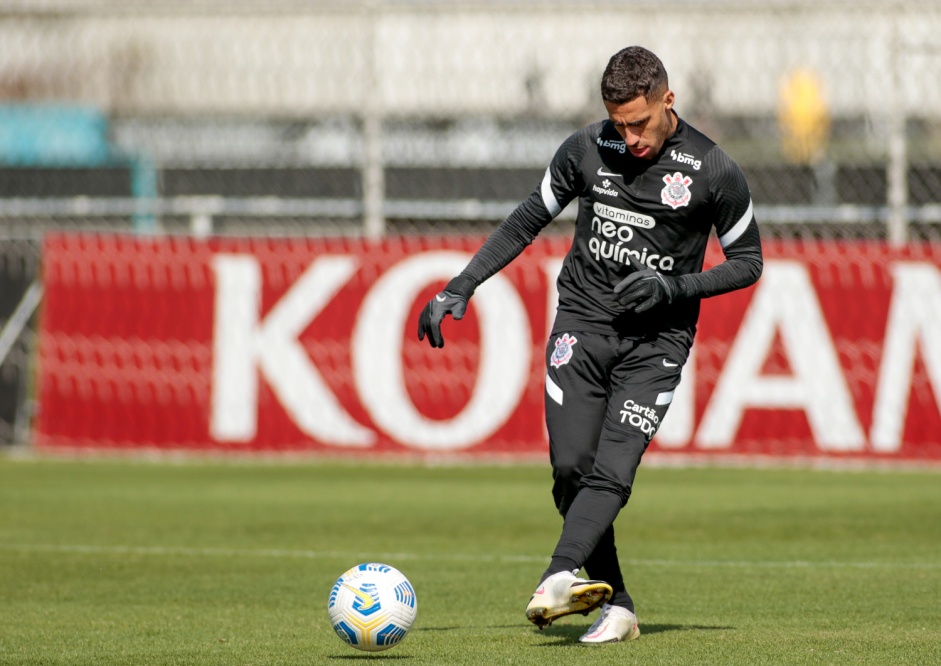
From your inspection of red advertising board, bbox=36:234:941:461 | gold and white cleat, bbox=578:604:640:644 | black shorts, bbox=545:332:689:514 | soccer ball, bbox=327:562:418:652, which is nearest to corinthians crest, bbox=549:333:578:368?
black shorts, bbox=545:332:689:514

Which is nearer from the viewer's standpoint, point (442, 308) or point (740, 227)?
point (442, 308)

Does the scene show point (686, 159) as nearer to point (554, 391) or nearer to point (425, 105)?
point (554, 391)

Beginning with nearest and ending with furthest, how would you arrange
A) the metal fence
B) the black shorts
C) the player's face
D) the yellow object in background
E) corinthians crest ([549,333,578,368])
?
the player's face
the black shorts
corinthians crest ([549,333,578,368])
the metal fence
the yellow object in background

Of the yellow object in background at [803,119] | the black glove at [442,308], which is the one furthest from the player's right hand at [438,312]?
the yellow object in background at [803,119]

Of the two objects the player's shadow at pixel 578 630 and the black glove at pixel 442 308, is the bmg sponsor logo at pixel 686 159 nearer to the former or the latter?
the black glove at pixel 442 308

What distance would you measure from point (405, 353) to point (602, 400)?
7710 millimetres

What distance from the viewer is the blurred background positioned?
14.0 metres

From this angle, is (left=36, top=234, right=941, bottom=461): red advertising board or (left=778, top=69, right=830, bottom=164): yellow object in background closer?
(left=36, top=234, right=941, bottom=461): red advertising board

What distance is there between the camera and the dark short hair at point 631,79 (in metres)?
5.77

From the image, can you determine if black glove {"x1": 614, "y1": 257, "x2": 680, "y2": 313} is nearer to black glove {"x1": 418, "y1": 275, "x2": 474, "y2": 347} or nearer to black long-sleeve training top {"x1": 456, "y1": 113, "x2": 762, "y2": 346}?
black long-sleeve training top {"x1": 456, "y1": 113, "x2": 762, "y2": 346}

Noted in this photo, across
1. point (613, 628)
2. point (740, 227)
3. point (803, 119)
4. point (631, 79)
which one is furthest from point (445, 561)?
point (803, 119)

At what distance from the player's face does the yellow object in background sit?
8.51 metres

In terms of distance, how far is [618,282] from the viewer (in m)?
6.21

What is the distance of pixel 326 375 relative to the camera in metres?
13.9
